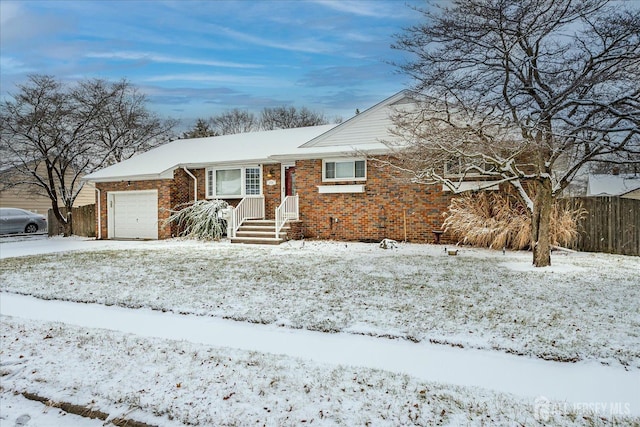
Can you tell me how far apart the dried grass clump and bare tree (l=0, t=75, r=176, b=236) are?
17.9 meters

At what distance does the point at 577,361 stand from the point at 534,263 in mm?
5795

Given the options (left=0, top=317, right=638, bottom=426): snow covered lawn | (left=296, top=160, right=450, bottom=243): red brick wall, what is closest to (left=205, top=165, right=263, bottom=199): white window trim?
(left=296, top=160, right=450, bottom=243): red brick wall

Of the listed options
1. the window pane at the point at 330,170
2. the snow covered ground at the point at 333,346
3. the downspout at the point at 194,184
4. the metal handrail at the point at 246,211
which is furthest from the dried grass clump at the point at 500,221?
the downspout at the point at 194,184

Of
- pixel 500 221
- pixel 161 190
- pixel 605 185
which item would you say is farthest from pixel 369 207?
pixel 605 185

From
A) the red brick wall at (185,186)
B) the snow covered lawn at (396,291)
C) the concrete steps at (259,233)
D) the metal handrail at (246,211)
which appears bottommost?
the snow covered lawn at (396,291)

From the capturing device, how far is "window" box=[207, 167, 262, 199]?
1731 centimetres

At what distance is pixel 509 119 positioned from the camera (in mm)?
9188

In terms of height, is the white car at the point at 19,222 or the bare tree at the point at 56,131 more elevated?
the bare tree at the point at 56,131

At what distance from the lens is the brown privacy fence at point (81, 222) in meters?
20.4

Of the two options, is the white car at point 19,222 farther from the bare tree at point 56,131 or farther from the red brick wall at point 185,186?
the red brick wall at point 185,186

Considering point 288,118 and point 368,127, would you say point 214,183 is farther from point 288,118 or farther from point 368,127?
point 288,118

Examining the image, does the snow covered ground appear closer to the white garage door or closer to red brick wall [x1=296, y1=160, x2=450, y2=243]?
red brick wall [x1=296, y1=160, x2=450, y2=243]

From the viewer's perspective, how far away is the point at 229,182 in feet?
58.0

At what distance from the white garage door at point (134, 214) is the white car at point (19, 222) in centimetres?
758
